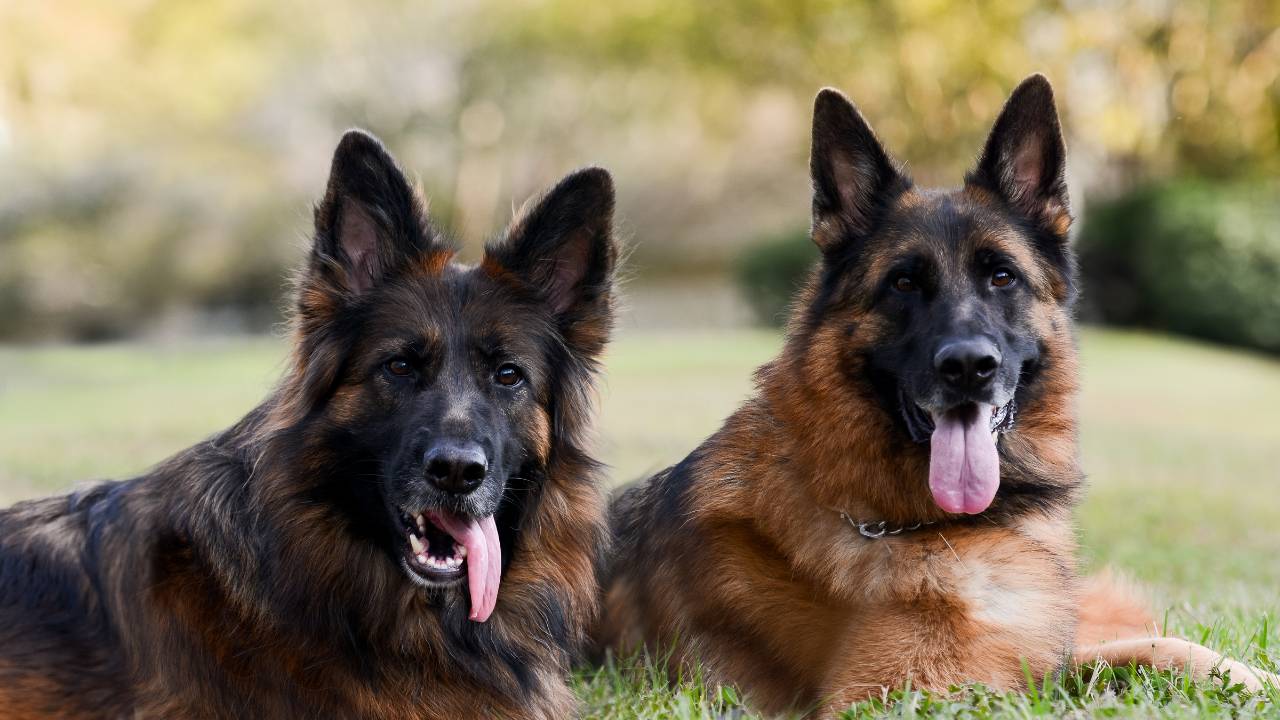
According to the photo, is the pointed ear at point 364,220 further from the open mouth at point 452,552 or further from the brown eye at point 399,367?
the open mouth at point 452,552

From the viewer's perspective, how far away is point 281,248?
36750 millimetres

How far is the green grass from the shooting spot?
4.30 m

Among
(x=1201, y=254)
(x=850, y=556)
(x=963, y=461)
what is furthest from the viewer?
(x=1201, y=254)

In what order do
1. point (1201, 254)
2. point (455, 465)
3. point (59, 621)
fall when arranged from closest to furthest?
point (455, 465), point (59, 621), point (1201, 254)

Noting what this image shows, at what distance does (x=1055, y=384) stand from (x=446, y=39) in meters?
38.5

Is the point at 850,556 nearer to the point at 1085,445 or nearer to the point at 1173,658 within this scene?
the point at 1173,658

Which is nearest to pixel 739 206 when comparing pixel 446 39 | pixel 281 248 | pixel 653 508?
pixel 446 39

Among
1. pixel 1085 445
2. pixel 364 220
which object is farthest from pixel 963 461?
pixel 1085 445

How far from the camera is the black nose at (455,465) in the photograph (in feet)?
12.1

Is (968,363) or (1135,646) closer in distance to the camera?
(968,363)

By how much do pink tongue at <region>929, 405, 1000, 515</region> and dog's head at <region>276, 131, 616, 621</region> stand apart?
1334 mm

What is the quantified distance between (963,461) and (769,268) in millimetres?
26634

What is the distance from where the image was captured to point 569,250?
172 inches

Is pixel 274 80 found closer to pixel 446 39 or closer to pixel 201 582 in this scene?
pixel 446 39
